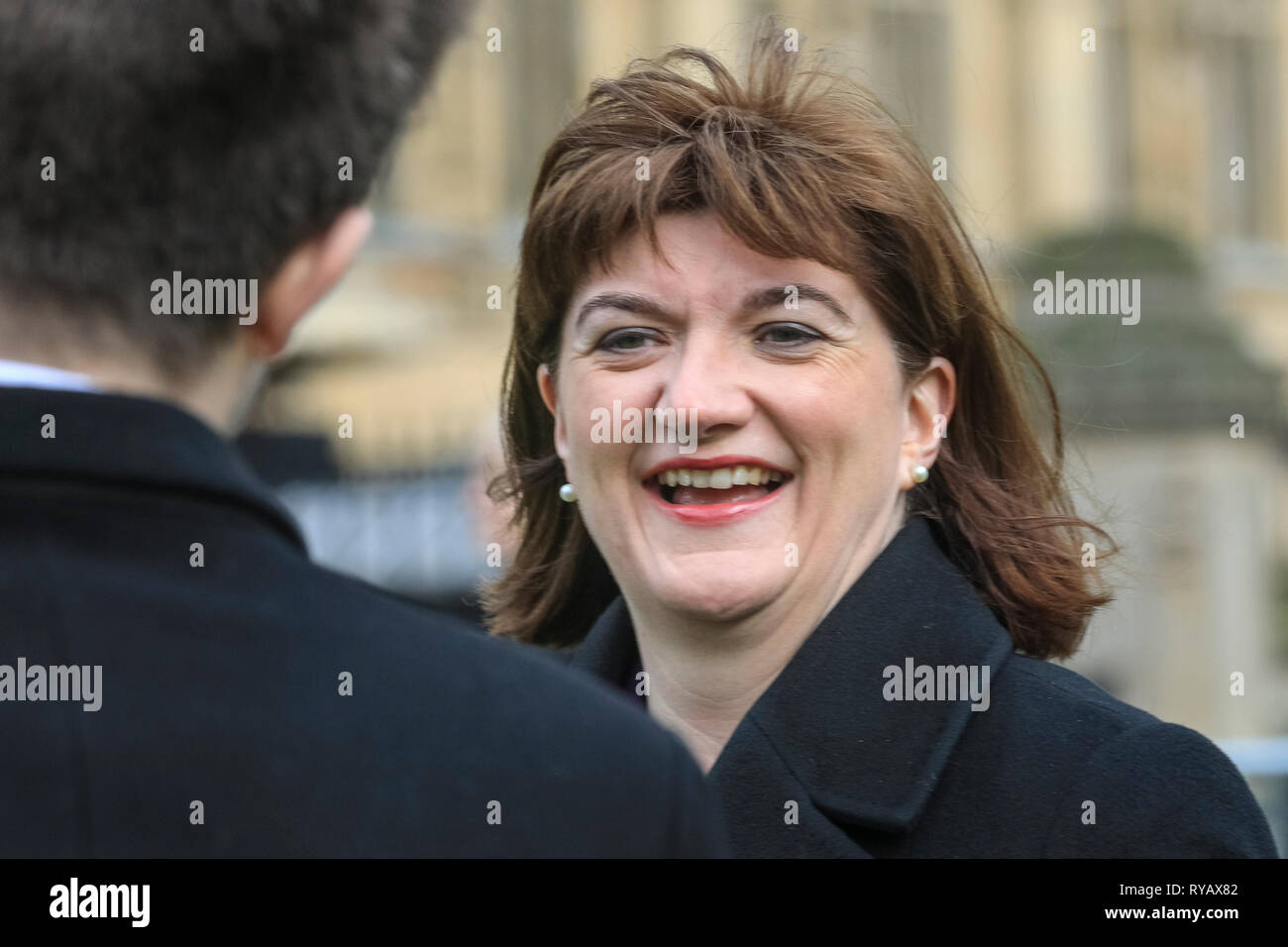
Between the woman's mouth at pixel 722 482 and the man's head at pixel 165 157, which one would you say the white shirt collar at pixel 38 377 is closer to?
the man's head at pixel 165 157

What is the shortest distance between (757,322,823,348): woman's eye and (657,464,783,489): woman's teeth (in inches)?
7.2

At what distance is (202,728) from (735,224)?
1444 mm

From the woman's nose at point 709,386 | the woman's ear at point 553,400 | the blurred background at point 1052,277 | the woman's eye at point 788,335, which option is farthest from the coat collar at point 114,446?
the blurred background at point 1052,277

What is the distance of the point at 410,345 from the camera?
14.2m

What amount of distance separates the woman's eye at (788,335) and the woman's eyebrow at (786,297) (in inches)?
1.3

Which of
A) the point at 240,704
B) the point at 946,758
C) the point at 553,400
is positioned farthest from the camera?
the point at 553,400

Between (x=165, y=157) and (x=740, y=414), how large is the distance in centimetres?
131

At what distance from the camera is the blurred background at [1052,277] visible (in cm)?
1108

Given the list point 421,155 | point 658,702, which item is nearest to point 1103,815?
point 658,702

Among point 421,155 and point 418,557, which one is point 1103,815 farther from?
point 421,155

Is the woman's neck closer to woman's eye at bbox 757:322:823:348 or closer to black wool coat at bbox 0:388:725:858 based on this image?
woman's eye at bbox 757:322:823:348

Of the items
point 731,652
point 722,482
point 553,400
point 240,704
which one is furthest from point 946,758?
point 240,704

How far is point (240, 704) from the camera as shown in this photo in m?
1.43

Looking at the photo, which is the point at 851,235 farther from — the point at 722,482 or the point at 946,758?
the point at 946,758
